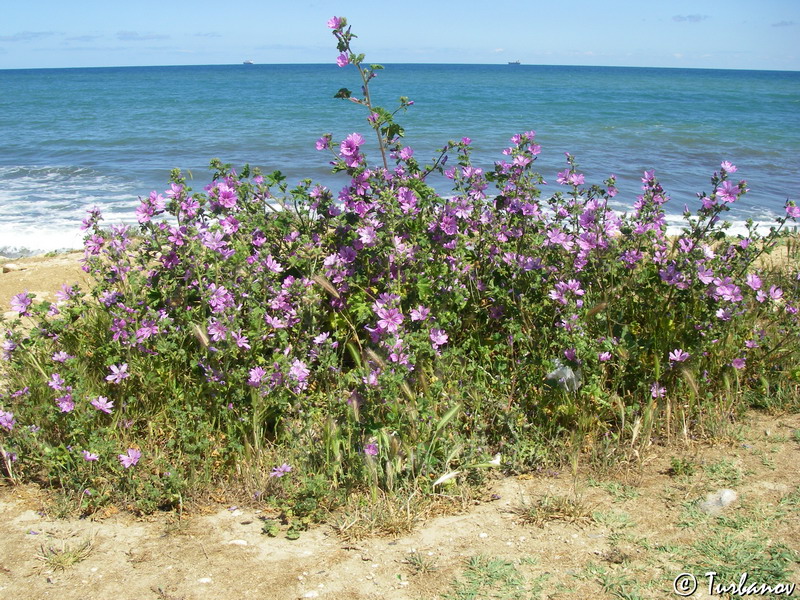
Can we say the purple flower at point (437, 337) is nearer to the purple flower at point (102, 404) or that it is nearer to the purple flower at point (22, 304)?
the purple flower at point (102, 404)

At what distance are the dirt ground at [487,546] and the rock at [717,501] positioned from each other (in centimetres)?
1

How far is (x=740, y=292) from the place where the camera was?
339 cm

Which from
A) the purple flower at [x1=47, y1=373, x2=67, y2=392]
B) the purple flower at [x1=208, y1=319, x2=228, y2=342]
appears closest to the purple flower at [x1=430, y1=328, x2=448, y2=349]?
the purple flower at [x1=208, y1=319, x2=228, y2=342]

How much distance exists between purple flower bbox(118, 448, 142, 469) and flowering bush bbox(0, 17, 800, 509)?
0.01 meters

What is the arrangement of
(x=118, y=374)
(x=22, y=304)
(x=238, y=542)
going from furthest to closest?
(x=22, y=304)
(x=118, y=374)
(x=238, y=542)

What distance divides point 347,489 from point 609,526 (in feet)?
3.44

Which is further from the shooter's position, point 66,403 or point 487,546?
point 66,403

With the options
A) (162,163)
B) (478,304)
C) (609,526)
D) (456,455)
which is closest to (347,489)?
(456,455)

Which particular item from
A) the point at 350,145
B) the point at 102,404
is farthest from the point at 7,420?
the point at 350,145

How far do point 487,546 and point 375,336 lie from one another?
1059 millimetres

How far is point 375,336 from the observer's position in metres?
3.20

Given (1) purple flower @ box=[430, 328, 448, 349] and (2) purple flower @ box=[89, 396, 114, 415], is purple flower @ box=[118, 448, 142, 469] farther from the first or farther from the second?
(1) purple flower @ box=[430, 328, 448, 349]

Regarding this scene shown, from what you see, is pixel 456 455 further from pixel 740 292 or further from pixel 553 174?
pixel 553 174

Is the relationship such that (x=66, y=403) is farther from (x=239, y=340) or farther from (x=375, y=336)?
(x=375, y=336)
